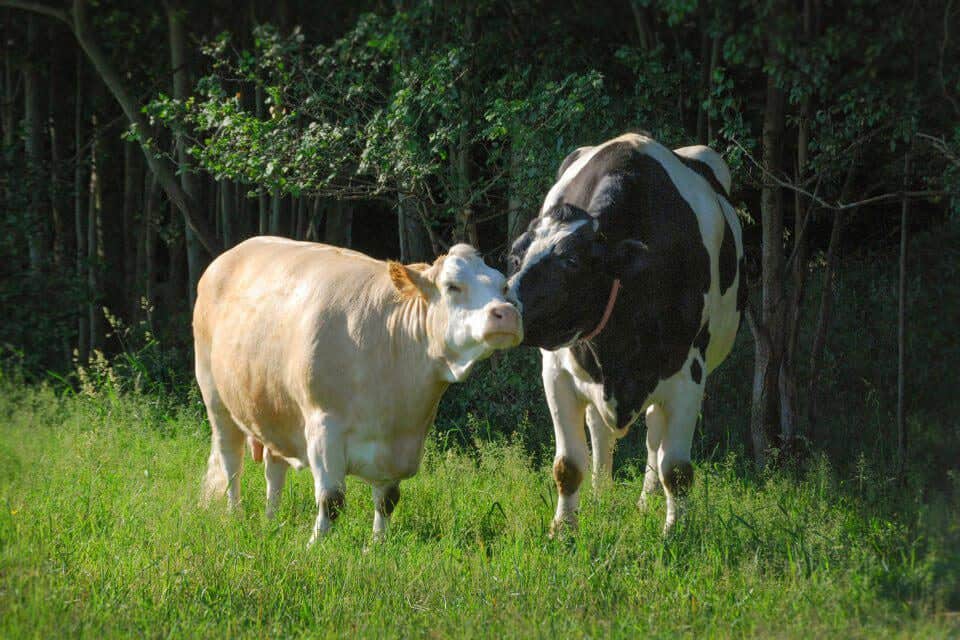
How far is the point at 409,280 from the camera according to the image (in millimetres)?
5715

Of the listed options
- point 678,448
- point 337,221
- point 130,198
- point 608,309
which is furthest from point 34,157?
point 678,448

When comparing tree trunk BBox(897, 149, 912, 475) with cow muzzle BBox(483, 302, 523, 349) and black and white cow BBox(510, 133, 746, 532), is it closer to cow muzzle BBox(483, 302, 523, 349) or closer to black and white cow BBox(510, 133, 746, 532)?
black and white cow BBox(510, 133, 746, 532)

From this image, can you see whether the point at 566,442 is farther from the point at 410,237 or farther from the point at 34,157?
the point at 34,157

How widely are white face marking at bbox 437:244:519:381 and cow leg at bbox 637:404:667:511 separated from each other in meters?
1.37

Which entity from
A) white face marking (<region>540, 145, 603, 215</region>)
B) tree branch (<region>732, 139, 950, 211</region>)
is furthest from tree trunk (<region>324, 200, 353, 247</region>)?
white face marking (<region>540, 145, 603, 215</region>)

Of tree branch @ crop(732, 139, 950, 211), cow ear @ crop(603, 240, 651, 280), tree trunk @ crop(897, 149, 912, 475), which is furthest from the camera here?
tree trunk @ crop(897, 149, 912, 475)

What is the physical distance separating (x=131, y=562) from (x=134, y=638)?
902 millimetres

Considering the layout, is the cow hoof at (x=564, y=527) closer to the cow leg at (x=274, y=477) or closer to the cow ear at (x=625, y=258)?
the cow ear at (x=625, y=258)

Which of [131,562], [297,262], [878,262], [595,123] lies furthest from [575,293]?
[878,262]

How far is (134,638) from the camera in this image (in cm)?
435

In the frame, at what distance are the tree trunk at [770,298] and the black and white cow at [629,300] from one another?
2.10m

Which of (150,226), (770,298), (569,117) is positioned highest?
(569,117)

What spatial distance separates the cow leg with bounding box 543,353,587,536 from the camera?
20.2 ft

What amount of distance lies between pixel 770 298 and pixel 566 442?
3.01 m
